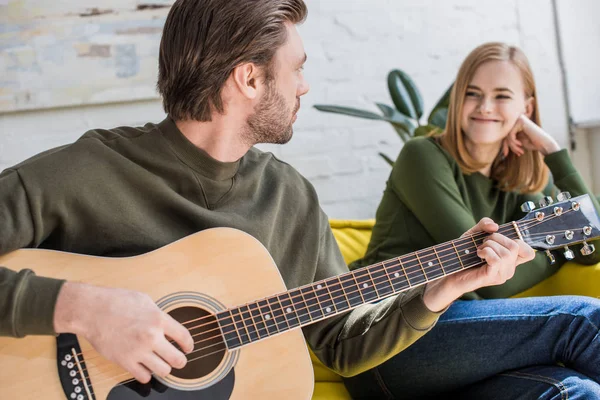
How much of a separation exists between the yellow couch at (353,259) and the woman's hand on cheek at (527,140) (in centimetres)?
35

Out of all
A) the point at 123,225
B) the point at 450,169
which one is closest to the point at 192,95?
the point at 123,225

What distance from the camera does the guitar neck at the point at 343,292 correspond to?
1217mm

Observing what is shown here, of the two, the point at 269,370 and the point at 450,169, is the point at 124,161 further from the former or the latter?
the point at 450,169

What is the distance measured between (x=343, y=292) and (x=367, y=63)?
5.24ft

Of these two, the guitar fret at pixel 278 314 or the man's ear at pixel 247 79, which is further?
the man's ear at pixel 247 79

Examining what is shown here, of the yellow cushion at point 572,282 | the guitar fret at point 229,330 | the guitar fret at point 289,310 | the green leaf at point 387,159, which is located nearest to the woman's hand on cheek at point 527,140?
the yellow cushion at point 572,282

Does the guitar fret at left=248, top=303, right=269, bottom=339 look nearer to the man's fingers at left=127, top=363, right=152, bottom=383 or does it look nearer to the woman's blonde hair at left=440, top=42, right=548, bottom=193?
the man's fingers at left=127, top=363, right=152, bottom=383

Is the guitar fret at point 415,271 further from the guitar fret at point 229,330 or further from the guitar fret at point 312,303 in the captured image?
the guitar fret at point 229,330

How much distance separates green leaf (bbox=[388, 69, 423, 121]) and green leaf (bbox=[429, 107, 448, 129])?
0.25ft

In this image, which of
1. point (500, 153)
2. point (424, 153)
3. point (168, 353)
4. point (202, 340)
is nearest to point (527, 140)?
point (500, 153)

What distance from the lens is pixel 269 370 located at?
1245 mm

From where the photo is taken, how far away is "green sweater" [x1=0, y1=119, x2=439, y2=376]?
3.84 ft

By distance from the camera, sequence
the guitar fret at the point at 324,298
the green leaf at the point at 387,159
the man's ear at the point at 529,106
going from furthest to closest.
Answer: the green leaf at the point at 387,159
the man's ear at the point at 529,106
the guitar fret at the point at 324,298

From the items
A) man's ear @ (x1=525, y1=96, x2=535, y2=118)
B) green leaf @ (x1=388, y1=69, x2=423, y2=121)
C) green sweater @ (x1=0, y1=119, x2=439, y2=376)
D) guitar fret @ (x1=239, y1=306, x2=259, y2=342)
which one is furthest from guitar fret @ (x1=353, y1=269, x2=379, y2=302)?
green leaf @ (x1=388, y1=69, x2=423, y2=121)
